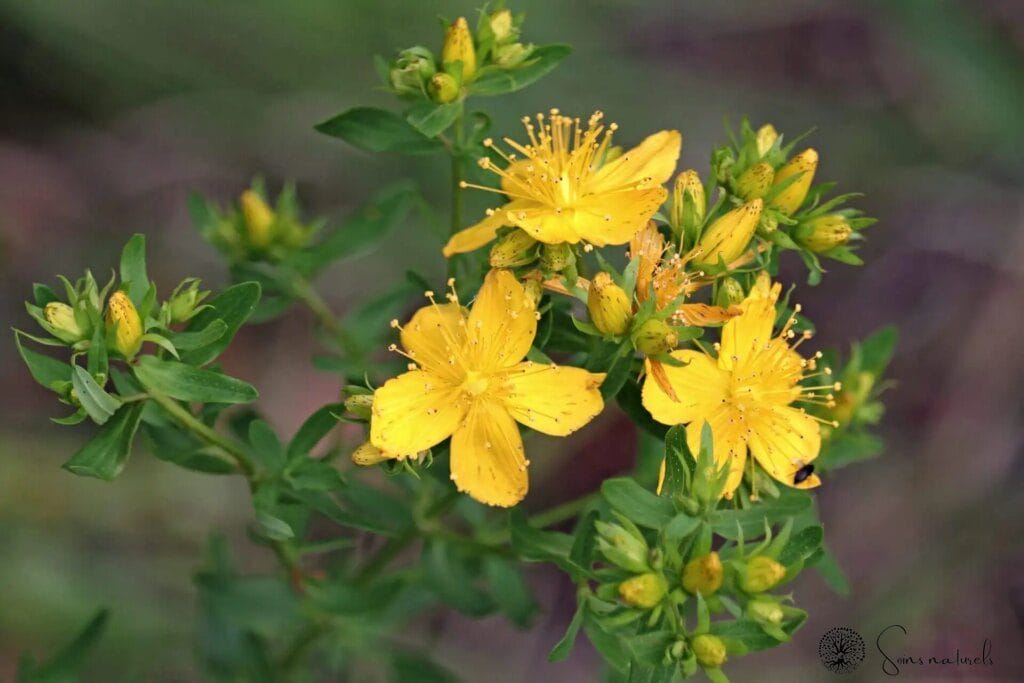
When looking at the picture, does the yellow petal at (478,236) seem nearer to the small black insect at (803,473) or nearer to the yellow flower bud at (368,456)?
the yellow flower bud at (368,456)

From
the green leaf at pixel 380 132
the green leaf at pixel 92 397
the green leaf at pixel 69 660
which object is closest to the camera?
the green leaf at pixel 92 397

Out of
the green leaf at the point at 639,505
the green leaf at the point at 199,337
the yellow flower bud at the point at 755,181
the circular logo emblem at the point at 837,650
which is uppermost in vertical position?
the yellow flower bud at the point at 755,181

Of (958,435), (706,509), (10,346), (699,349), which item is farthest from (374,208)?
(958,435)

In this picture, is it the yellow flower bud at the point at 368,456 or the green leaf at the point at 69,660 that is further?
the green leaf at the point at 69,660

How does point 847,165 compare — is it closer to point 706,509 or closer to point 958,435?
point 958,435

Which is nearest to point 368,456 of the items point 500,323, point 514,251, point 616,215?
point 500,323

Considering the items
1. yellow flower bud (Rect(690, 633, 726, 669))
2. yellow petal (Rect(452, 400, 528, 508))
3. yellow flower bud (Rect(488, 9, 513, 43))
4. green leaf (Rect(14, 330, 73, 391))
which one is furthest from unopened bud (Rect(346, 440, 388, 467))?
yellow flower bud (Rect(488, 9, 513, 43))

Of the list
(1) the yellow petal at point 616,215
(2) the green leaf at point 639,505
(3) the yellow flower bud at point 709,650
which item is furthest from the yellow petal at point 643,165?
(3) the yellow flower bud at point 709,650
